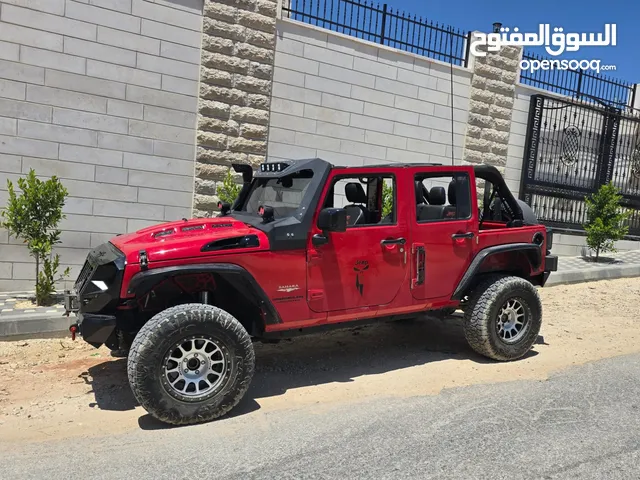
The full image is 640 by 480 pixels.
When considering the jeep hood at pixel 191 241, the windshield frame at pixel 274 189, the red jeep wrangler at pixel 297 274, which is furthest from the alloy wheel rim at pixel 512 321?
the jeep hood at pixel 191 241

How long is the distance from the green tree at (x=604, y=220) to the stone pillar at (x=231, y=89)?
730cm

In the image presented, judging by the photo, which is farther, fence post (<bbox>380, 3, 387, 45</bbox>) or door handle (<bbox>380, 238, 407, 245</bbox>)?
fence post (<bbox>380, 3, 387, 45</bbox>)

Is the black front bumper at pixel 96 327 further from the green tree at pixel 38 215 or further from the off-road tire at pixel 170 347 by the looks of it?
the green tree at pixel 38 215

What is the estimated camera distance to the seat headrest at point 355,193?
5.09 metres

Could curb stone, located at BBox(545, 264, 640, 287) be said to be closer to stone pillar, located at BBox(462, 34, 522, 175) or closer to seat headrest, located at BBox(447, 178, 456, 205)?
stone pillar, located at BBox(462, 34, 522, 175)

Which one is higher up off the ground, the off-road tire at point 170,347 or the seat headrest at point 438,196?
the seat headrest at point 438,196

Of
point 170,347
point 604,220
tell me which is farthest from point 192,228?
point 604,220

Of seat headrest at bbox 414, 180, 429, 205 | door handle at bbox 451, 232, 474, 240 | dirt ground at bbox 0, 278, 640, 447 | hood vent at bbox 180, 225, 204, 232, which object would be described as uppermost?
seat headrest at bbox 414, 180, 429, 205

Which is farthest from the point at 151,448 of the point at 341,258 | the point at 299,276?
the point at 341,258

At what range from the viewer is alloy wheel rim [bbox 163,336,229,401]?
378 cm

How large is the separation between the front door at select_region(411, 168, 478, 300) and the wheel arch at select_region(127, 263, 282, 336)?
151cm

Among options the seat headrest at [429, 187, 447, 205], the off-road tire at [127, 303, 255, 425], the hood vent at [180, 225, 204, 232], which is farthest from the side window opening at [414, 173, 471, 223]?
the off-road tire at [127, 303, 255, 425]

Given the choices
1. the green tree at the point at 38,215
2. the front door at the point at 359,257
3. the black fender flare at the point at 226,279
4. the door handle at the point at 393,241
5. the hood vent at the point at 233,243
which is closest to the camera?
the black fender flare at the point at 226,279

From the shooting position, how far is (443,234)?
500cm
